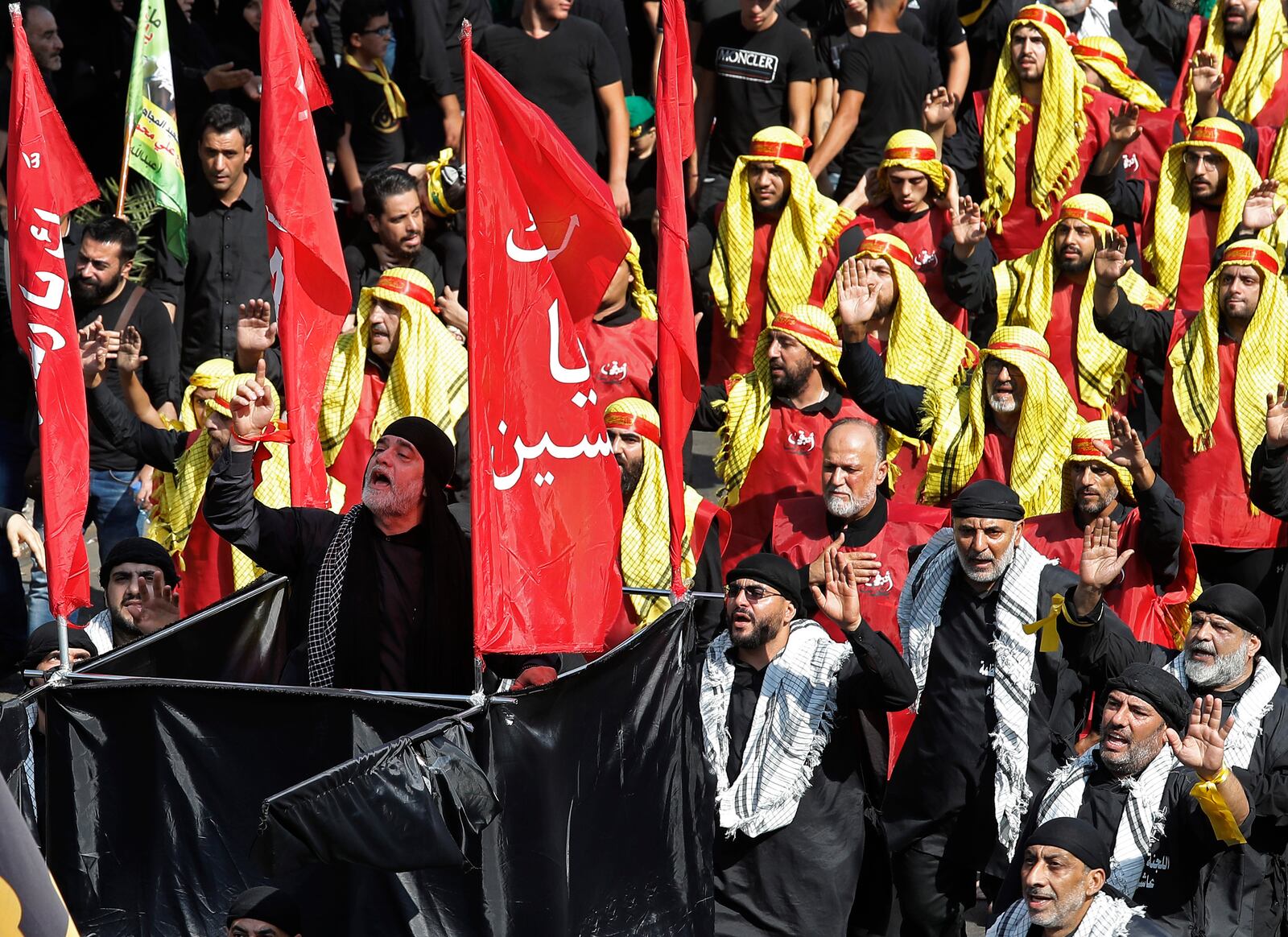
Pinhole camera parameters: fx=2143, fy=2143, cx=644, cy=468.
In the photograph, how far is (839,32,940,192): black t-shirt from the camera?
11406mm

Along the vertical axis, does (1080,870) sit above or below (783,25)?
below

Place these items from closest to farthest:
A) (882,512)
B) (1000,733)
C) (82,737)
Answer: (82,737)
(1000,733)
(882,512)

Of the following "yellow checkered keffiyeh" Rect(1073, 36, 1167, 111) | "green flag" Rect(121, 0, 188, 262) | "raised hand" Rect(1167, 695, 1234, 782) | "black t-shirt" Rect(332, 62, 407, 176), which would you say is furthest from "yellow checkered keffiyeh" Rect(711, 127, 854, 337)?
"raised hand" Rect(1167, 695, 1234, 782)

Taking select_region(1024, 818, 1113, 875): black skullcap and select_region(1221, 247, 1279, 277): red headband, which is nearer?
select_region(1024, 818, 1113, 875): black skullcap

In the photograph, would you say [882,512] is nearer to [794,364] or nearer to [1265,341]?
[794,364]

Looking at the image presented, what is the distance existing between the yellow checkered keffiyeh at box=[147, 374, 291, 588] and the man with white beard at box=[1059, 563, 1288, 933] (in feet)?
10.0

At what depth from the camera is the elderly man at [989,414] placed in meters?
8.63

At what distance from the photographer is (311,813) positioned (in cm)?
483

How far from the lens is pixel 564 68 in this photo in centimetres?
1090

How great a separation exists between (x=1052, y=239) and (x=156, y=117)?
13.6 feet

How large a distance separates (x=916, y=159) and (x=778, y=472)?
2347 mm

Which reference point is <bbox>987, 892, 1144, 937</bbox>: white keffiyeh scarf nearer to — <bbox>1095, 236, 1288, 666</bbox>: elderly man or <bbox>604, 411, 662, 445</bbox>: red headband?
<bbox>604, 411, 662, 445</bbox>: red headband

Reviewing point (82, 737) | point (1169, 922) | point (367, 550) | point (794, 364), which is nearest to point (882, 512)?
point (794, 364)

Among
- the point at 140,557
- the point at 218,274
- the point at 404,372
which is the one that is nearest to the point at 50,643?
the point at 140,557
